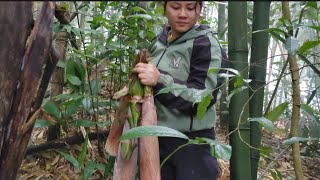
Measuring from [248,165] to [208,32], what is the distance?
427 mm

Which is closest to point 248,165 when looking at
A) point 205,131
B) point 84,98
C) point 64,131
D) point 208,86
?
point 205,131

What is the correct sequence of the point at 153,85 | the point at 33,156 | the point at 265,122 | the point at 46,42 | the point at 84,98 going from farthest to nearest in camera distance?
1. the point at 33,156
2. the point at 84,98
3. the point at 153,85
4. the point at 265,122
5. the point at 46,42

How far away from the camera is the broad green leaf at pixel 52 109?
1360 mm

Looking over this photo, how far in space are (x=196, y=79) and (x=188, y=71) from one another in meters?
0.07

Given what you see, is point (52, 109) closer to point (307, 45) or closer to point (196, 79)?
point (196, 79)

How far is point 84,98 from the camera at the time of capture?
54.9 inches

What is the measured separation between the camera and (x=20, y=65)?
52 centimetres

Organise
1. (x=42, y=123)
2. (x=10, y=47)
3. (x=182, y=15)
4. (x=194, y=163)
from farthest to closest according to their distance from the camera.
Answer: (x=42, y=123), (x=194, y=163), (x=182, y=15), (x=10, y=47)

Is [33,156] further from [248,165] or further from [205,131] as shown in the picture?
[248,165]

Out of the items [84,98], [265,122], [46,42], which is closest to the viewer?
[46,42]

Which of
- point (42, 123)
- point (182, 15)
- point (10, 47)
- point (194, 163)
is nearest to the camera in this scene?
point (10, 47)

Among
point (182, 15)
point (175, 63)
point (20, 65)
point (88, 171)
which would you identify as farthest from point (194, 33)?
point (20, 65)

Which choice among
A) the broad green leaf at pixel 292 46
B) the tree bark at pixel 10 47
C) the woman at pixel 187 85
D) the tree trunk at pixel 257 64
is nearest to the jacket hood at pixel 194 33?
the woman at pixel 187 85

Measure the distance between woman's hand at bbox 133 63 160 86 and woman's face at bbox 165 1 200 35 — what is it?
0.14 metres
